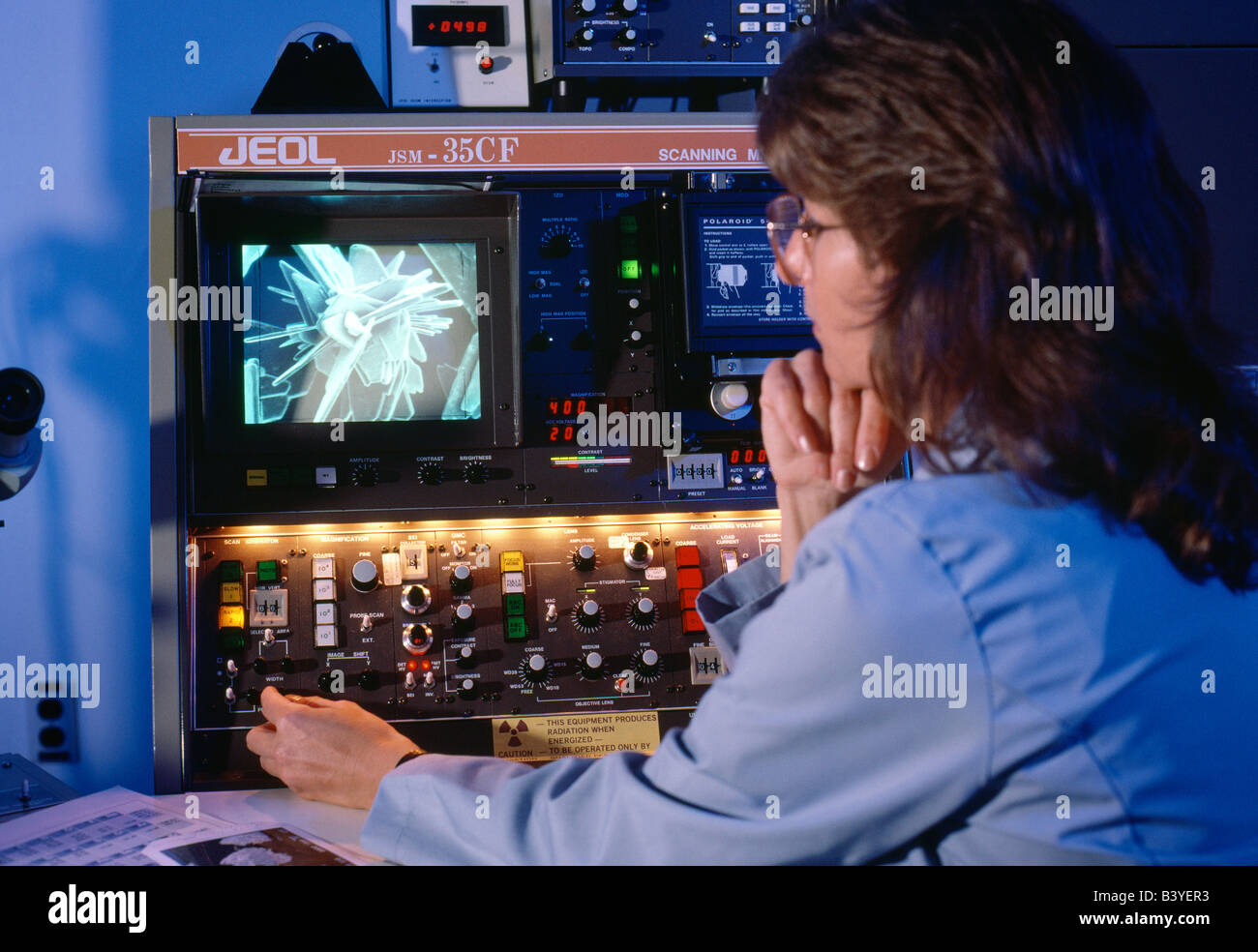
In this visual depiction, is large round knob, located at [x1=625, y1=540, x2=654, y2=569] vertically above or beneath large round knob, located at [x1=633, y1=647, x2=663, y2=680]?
above

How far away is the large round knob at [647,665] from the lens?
5.46ft

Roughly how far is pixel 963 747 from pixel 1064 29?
2.18 ft

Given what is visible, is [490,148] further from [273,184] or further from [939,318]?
[939,318]

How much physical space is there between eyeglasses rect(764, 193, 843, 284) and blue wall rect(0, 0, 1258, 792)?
6.68 ft

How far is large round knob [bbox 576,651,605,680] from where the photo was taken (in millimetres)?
1657

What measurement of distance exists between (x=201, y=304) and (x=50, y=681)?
57.2 inches

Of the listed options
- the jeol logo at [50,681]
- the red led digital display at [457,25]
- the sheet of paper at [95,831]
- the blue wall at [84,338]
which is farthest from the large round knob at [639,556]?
the jeol logo at [50,681]

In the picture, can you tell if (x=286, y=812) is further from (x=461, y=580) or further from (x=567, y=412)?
(x=567, y=412)

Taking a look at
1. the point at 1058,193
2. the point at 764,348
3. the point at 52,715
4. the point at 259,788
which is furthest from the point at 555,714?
the point at 52,715

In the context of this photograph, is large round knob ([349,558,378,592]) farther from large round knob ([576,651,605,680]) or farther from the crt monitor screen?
the crt monitor screen

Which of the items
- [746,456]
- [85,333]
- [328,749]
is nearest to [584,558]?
[746,456]
